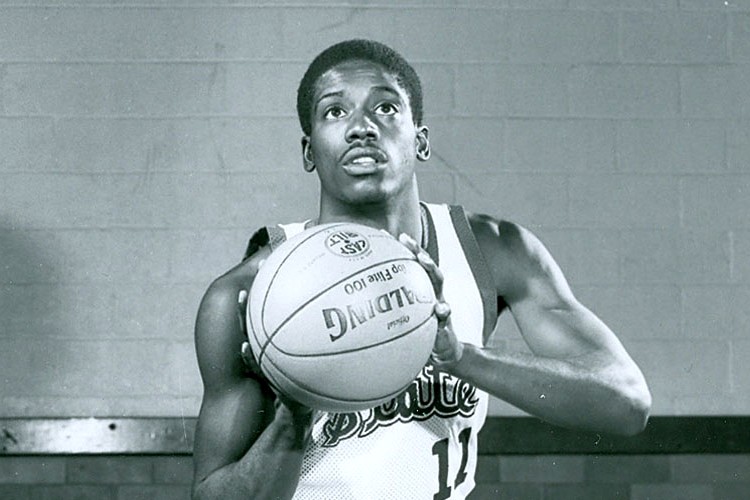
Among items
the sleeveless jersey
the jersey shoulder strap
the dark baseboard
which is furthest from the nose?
the dark baseboard

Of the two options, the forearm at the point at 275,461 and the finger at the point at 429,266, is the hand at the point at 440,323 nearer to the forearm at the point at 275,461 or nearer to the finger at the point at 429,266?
the finger at the point at 429,266

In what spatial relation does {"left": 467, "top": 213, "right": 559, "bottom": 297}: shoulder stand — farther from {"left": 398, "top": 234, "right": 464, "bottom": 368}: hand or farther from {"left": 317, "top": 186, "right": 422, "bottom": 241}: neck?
{"left": 398, "top": 234, "right": 464, "bottom": 368}: hand

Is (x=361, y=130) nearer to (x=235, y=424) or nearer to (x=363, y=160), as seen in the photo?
(x=363, y=160)

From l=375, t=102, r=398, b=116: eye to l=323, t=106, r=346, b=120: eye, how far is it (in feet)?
0.22

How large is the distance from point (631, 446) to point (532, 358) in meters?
1.74

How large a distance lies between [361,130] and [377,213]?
0.18 m

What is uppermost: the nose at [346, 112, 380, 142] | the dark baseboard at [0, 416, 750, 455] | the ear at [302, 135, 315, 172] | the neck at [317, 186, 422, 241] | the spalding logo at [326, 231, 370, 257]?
the nose at [346, 112, 380, 142]

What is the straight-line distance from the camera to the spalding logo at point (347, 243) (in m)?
2.00

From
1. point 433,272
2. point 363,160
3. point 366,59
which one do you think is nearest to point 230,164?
point 366,59

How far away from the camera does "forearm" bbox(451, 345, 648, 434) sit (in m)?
2.15

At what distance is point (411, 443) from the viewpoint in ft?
7.89

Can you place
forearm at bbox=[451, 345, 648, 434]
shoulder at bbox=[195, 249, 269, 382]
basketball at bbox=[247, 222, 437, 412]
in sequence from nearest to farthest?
basketball at bbox=[247, 222, 437, 412]
forearm at bbox=[451, 345, 648, 434]
shoulder at bbox=[195, 249, 269, 382]

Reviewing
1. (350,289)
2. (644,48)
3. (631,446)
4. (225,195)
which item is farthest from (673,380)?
(350,289)

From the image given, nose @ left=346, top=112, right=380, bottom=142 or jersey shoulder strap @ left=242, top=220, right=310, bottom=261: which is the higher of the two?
nose @ left=346, top=112, right=380, bottom=142
